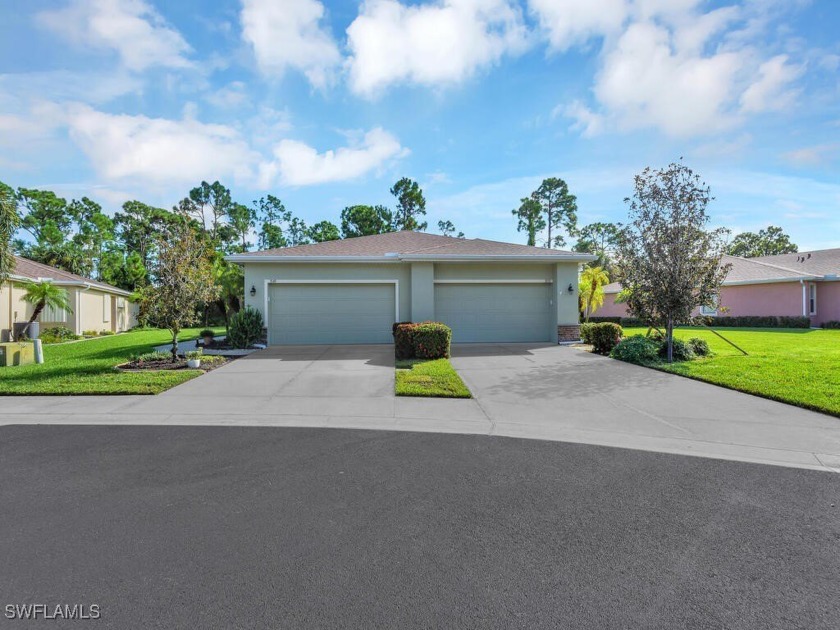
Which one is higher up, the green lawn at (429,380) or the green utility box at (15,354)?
the green utility box at (15,354)

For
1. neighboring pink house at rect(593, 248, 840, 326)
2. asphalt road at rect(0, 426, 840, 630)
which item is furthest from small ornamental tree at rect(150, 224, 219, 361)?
neighboring pink house at rect(593, 248, 840, 326)

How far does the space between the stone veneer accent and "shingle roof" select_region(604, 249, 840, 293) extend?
9630mm

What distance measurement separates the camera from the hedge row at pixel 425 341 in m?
11.1

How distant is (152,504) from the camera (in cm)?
340

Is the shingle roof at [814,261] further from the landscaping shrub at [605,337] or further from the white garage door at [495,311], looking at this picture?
the landscaping shrub at [605,337]

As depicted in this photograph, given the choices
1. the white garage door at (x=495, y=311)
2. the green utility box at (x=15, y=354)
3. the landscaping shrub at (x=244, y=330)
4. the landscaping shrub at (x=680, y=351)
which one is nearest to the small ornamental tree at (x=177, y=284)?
the landscaping shrub at (x=244, y=330)

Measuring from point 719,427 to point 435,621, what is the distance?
508cm

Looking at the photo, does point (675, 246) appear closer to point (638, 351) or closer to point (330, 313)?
point (638, 351)

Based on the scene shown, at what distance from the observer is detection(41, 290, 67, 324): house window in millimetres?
20062

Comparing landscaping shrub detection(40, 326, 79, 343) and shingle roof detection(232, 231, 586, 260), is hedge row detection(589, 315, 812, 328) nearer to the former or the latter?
shingle roof detection(232, 231, 586, 260)

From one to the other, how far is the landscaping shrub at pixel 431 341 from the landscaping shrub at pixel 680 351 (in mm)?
5429

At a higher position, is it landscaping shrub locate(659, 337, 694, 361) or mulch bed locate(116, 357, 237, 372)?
landscaping shrub locate(659, 337, 694, 361)

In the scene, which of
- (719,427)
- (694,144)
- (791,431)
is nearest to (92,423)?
(719,427)

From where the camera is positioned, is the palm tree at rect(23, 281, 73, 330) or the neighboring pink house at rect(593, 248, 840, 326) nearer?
the palm tree at rect(23, 281, 73, 330)
